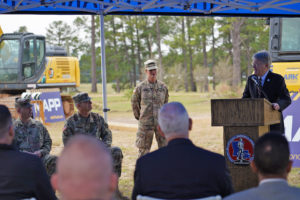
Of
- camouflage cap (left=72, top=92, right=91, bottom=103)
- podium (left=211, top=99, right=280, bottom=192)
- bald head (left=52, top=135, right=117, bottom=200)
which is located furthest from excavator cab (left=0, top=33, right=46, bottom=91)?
bald head (left=52, top=135, right=117, bottom=200)

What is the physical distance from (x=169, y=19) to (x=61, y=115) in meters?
34.0

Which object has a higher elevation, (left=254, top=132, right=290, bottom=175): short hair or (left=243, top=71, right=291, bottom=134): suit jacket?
(left=243, top=71, right=291, bottom=134): suit jacket

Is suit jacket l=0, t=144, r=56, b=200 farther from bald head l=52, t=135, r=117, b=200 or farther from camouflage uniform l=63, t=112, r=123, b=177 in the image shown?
camouflage uniform l=63, t=112, r=123, b=177

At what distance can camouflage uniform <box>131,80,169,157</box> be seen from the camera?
6.91 meters

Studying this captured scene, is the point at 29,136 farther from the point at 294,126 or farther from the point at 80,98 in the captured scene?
the point at 294,126

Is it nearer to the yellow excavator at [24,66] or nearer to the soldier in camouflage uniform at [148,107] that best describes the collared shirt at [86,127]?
the soldier in camouflage uniform at [148,107]

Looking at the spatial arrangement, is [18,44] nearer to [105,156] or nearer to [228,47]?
[105,156]

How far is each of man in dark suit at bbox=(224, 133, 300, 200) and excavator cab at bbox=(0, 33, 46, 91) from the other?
16.4m

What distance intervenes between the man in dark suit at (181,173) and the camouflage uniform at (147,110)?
13.5ft

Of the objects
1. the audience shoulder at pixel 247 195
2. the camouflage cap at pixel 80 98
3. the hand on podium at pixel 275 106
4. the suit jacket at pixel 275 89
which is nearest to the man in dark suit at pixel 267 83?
the suit jacket at pixel 275 89

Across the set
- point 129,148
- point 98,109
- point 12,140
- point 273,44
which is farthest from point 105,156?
point 98,109

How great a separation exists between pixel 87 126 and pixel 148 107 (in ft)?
4.75

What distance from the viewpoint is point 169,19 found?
162ft

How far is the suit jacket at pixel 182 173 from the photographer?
258cm
